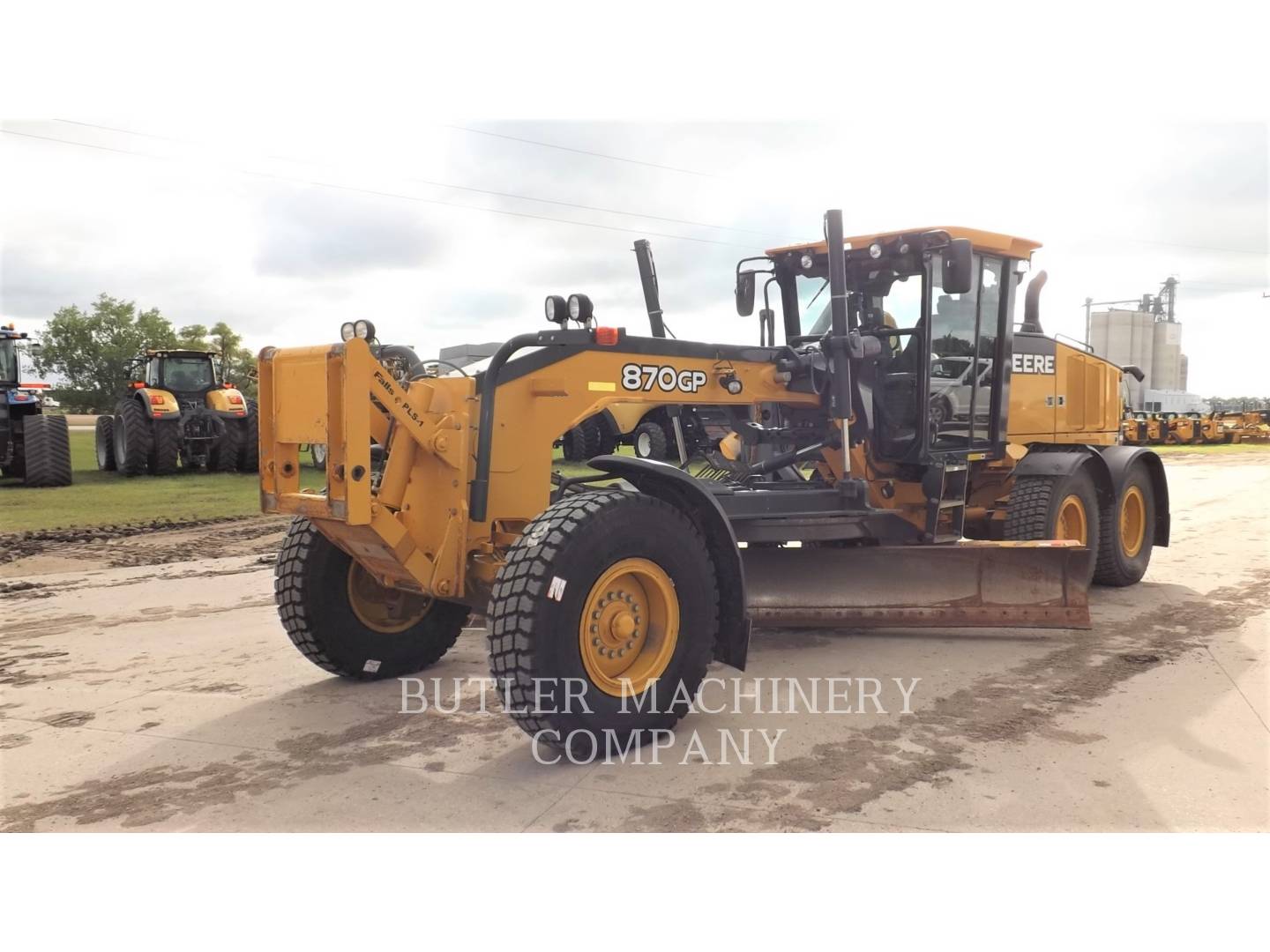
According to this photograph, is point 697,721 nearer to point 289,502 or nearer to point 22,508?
point 289,502

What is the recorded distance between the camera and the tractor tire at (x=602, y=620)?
12.5ft

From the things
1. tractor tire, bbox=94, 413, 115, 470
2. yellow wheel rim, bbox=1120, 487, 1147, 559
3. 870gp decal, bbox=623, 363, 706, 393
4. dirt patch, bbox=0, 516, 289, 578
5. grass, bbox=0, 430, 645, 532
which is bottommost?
dirt patch, bbox=0, 516, 289, 578

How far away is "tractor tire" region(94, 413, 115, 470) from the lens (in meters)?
18.6

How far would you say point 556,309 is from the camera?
461 cm

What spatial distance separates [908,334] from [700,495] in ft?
8.48

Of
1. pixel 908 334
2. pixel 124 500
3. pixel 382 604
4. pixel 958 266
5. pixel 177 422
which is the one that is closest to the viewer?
pixel 382 604

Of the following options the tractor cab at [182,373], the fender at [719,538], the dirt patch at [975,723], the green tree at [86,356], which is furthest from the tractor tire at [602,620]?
the green tree at [86,356]

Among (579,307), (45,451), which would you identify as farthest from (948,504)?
(45,451)

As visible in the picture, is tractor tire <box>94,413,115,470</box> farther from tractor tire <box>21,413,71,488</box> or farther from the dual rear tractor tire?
the dual rear tractor tire

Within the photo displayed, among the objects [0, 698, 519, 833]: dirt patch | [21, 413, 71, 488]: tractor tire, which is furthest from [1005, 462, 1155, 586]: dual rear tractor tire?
[21, 413, 71, 488]: tractor tire

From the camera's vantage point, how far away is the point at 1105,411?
826cm

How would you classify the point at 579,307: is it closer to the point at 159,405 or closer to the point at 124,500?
the point at 124,500

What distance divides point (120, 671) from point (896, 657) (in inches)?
170

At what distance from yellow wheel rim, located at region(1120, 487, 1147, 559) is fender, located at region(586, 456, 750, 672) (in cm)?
495
